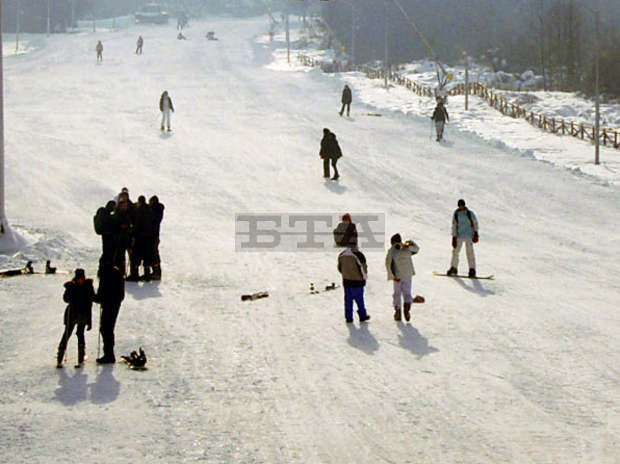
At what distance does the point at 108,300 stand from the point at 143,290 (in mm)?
4262

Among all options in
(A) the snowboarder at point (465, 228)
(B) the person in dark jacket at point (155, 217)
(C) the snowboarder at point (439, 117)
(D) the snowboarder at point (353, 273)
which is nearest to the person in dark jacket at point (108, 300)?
(D) the snowboarder at point (353, 273)

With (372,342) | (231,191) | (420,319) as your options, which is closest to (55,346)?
(372,342)

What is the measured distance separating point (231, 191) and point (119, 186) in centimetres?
277

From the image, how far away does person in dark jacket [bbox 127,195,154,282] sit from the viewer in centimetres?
1577

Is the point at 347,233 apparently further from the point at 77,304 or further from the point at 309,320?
the point at 77,304

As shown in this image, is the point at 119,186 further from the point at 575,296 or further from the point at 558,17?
the point at 558,17

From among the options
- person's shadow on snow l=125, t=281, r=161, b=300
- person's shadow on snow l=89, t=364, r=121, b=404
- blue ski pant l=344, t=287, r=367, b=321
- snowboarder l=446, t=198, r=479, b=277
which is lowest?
person's shadow on snow l=89, t=364, r=121, b=404

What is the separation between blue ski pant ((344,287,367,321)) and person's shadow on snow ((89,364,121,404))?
3384mm

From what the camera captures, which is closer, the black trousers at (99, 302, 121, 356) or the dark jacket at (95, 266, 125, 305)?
the dark jacket at (95, 266, 125, 305)

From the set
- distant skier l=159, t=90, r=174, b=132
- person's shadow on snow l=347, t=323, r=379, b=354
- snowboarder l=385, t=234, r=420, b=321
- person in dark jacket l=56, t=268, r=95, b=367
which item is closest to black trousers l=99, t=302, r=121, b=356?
person in dark jacket l=56, t=268, r=95, b=367

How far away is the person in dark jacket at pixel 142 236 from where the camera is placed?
15773 millimetres

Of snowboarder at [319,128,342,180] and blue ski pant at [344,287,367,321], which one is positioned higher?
snowboarder at [319,128,342,180]

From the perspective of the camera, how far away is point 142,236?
15.8 metres

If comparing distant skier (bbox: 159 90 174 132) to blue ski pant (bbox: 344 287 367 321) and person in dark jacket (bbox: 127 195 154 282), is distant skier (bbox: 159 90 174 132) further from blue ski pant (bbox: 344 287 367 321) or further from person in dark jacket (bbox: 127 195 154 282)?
blue ski pant (bbox: 344 287 367 321)
